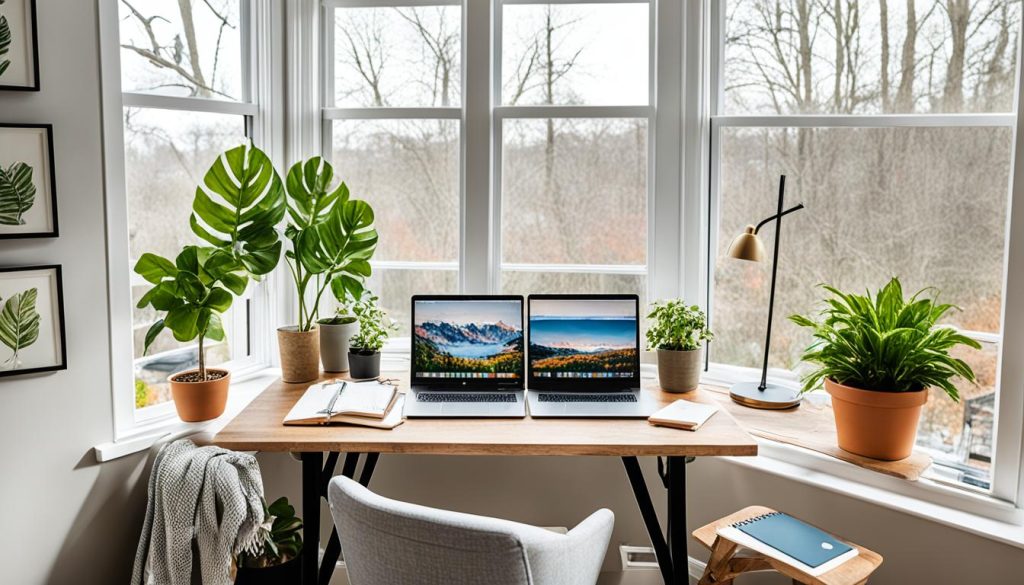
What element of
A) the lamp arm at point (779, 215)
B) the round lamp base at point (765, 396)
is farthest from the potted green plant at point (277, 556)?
the lamp arm at point (779, 215)

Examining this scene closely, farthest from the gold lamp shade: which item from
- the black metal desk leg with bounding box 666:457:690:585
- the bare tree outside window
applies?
the bare tree outside window

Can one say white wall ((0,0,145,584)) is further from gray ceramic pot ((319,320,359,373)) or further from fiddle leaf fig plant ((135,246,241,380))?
gray ceramic pot ((319,320,359,373))

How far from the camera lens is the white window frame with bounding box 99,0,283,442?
6.84ft

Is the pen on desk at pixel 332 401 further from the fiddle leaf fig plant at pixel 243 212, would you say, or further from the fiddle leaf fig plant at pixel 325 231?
the fiddle leaf fig plant at pixel 243 212

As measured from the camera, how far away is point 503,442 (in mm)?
1922

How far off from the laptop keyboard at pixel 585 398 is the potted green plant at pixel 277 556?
89 centimetres

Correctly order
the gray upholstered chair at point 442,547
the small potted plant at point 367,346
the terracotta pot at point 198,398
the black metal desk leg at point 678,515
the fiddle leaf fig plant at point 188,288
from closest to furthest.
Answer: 1. the gray upholstered chair at point 442,547
2. the black metal desk leg at point 678,515
3. the fiddle leaf fig plant at point 188,288
4. the terracotta pot at point 198,398
5. the small potted plant at point 367,346

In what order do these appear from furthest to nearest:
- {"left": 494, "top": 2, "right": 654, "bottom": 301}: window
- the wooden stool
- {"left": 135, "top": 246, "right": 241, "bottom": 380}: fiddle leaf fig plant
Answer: {"left": 494, "top": 2, "right": 654, "bottom": 301}: window
{"left": 135, "top": 246, "right": 241, "bottom": 380}: fiddle leaf fig plant
the wooden stool

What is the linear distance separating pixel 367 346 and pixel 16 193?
3.51 feet

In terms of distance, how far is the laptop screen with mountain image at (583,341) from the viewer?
7.76 ft

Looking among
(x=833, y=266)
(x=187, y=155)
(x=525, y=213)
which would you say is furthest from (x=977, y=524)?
(x=187, y=155)

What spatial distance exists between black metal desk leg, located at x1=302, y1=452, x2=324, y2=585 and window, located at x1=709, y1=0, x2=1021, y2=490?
1.44 metres

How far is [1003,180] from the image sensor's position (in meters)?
2.08

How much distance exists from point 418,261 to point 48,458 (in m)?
1.35
